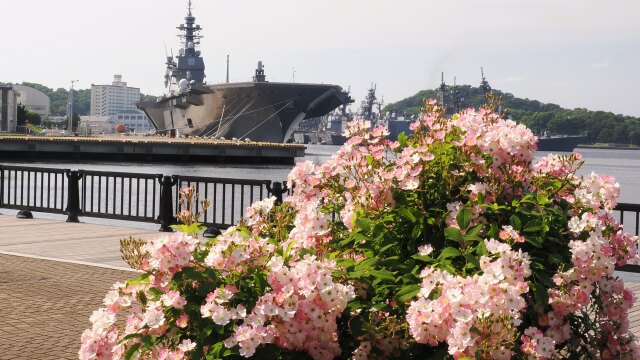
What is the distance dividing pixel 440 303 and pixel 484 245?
0.45 meters

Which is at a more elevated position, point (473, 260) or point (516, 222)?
point (516, 222)

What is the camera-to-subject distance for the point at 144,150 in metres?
91.1

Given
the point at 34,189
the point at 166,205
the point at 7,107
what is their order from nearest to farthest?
the point at 166,205 → the point at 34,189 → the point at 7,107

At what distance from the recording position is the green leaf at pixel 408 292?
14.4 ft

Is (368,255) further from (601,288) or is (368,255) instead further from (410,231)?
(601,288)

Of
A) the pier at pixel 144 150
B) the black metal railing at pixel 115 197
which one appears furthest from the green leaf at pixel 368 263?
the pier at pixel 144 150

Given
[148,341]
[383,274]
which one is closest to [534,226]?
[383,274]

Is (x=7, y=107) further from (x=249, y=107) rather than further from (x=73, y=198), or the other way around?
(x=73, y=198)

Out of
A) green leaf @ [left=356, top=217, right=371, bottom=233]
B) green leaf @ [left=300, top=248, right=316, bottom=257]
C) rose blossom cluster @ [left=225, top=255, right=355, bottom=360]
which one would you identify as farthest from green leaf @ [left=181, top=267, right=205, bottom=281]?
green leaf @ [left=356, top=217, right=371, bottom=233]

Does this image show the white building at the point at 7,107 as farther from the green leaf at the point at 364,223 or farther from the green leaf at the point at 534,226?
the green leaf at the point at 534,226

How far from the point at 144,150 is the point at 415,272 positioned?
3481 inches

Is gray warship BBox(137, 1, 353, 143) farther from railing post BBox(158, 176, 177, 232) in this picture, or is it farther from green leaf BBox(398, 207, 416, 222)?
green leaf BBox(398, 207, 416, 222)

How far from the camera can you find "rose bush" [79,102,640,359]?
4.24m

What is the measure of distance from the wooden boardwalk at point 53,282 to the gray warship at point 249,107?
84.4 meters
